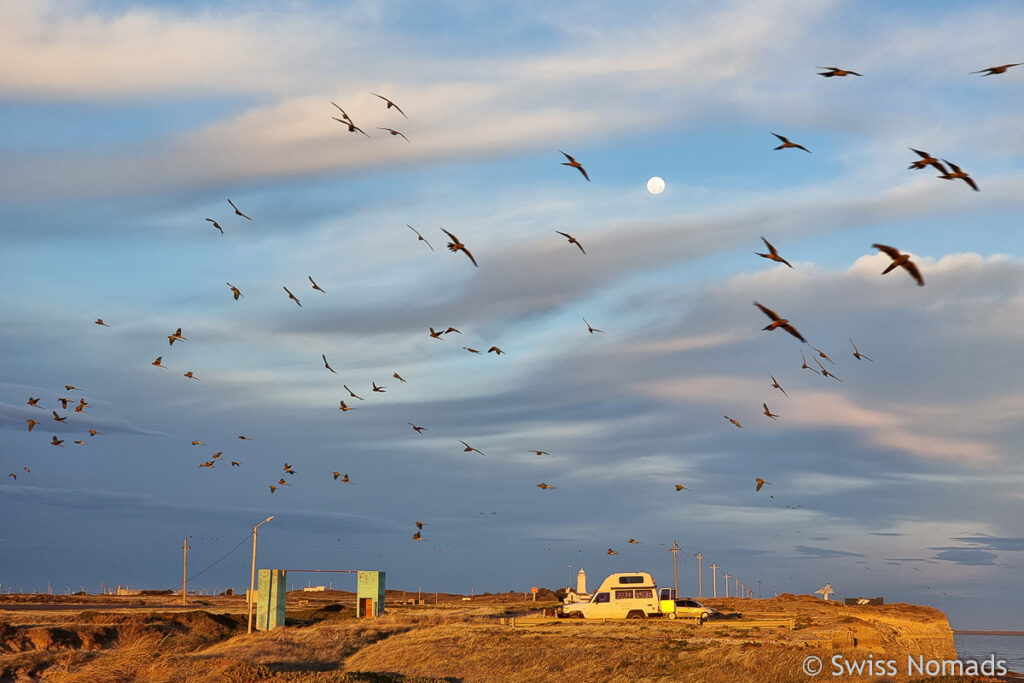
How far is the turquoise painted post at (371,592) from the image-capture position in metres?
64.6

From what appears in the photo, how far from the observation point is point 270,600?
58.7 m

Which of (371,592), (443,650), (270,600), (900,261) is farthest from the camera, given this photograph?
(371,592)

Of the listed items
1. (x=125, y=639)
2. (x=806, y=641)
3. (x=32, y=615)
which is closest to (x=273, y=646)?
(x=125, y=639)

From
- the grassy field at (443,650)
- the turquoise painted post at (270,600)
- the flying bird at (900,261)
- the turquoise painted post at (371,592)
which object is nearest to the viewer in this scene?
the flying bird at (900,261)

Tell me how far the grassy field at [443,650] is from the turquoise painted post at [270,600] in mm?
2694

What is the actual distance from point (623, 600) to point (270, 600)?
2192 cm

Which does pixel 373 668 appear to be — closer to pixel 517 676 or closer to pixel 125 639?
pixel 517 676

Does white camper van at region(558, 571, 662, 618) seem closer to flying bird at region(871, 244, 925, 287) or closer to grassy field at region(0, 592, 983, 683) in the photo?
grassy field at region(0, 592, 983, 683)

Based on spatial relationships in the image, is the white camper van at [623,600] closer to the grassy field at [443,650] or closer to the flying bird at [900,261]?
the grassy field at [443,650]

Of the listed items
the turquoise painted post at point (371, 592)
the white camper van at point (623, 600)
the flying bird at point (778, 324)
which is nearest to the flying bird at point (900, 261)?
the flying bird at point (778, 324)

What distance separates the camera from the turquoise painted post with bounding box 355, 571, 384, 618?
6462 cm

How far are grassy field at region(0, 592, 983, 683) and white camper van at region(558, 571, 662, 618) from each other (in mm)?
3530

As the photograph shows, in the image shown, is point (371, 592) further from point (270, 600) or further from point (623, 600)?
point (623, 600)

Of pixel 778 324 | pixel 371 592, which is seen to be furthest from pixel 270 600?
pixel 778 324
